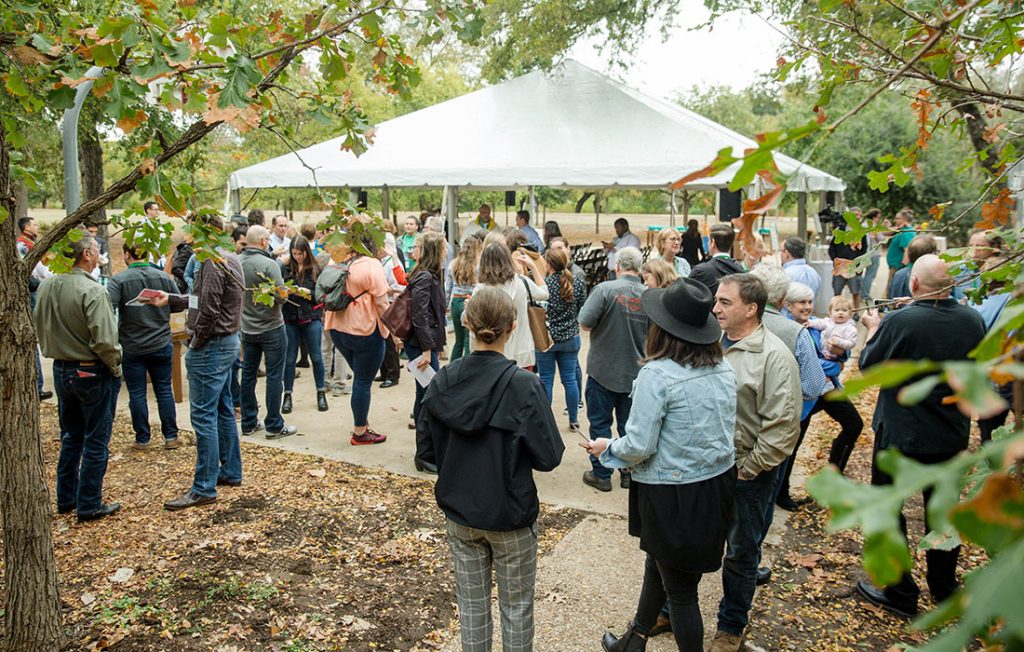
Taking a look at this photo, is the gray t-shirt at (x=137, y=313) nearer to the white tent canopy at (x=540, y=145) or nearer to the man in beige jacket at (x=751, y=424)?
the man in beige jacket at (x=751, y=424)

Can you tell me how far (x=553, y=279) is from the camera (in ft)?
20.8

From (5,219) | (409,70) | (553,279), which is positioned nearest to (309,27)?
(409,70)

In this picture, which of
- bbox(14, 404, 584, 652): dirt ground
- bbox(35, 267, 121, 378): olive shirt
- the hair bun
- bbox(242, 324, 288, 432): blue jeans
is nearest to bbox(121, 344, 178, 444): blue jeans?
bbox(14, 404, 584, 652): dirt ground

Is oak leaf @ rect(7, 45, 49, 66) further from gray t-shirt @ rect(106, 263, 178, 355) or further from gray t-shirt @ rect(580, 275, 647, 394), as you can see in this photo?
gray t-shirt @ rect(580, 275, 647, 394)

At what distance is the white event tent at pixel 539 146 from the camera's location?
39.1 feet

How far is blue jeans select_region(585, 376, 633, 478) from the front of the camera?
5525mm

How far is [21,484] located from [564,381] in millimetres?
4269

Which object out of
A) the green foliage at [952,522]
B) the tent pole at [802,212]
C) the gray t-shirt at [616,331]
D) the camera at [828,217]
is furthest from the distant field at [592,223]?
the green foliage at [952,522]

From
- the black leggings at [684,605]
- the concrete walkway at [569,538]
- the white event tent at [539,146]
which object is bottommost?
the concrete walkway at [569,538]

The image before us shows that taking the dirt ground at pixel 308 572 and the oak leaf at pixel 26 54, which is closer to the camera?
the oak leaf at pixel 26 54

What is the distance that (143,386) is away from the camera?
6191 millimetres

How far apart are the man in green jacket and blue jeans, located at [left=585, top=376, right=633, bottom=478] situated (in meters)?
3.32

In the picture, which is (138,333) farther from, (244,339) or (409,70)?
(409,70)

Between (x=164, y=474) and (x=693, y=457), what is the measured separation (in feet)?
14.8
